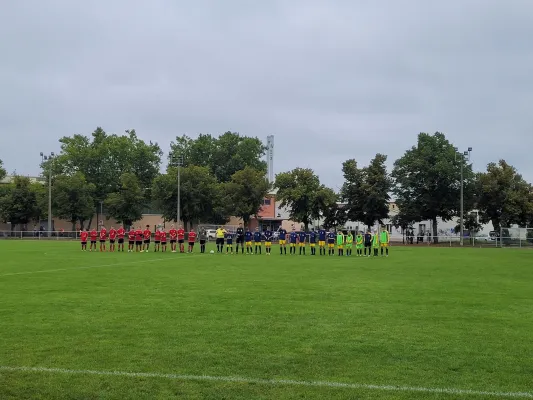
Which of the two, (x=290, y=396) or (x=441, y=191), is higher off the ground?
(x=441, y=191)

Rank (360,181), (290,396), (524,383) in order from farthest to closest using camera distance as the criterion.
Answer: (360,181) < (524,383) < (290,396)

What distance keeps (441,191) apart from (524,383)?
5229 centimetres

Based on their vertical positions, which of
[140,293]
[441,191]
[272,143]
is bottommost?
[140,293]

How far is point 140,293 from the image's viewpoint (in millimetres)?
12969

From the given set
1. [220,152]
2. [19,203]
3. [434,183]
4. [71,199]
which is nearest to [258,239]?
[434,183]

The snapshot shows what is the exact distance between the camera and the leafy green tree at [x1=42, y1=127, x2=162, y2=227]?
77.4 metres

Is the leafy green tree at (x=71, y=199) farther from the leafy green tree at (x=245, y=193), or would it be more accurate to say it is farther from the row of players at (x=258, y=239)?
the row of players at (x=258, y=239)

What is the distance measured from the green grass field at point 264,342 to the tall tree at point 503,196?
137ft

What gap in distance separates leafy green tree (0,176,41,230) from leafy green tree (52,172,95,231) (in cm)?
395

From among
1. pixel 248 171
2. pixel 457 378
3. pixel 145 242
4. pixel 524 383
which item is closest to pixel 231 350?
Result: pixel 457 378

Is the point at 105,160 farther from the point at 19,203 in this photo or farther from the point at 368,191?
the point at 368,191

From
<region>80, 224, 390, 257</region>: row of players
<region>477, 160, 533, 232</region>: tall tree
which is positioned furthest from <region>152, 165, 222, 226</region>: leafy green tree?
<region>477, 160, 533, 232</region>: tall tree

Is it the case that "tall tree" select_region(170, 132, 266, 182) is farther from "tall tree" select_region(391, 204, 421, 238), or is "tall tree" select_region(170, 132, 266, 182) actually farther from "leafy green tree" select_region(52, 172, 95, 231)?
"tall tree" select_region(391, 204, 421, 238)

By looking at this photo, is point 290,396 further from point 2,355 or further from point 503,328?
point 503,328
